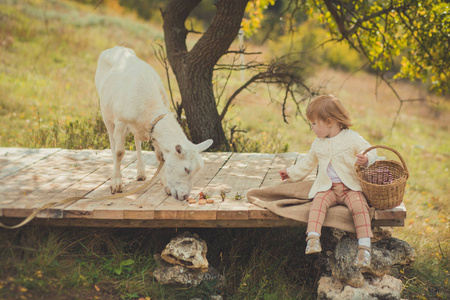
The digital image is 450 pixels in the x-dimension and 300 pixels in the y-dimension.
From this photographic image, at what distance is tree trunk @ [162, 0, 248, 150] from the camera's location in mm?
7406

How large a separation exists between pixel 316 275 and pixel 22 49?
492 inches

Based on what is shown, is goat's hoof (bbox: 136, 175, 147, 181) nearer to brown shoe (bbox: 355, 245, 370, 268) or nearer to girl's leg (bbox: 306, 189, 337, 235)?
girl's leg (bbox: 306, 189, 337, 235)

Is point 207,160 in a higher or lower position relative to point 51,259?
higher

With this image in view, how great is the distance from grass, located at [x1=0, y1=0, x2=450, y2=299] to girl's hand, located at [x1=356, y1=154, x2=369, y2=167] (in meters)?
1.59

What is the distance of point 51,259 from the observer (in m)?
4.15

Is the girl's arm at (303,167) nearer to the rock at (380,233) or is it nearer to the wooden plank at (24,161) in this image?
the rock at (380,233)

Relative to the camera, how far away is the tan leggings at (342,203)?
420 cm

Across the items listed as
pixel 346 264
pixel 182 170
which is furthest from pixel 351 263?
pixel 182 170

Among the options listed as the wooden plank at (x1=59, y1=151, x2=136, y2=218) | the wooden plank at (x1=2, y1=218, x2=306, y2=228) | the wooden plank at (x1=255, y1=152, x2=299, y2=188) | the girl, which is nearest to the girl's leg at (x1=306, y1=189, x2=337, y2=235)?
the girl

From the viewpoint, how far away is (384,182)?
4.50m

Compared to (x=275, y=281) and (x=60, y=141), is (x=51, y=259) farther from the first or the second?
(x=60, y=141)

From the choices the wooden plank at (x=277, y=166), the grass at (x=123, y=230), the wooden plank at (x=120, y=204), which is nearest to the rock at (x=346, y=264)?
the grass at (x=123, y=230)

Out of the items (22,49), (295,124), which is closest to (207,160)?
(295,124)

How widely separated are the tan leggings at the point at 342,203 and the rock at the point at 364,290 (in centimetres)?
70
